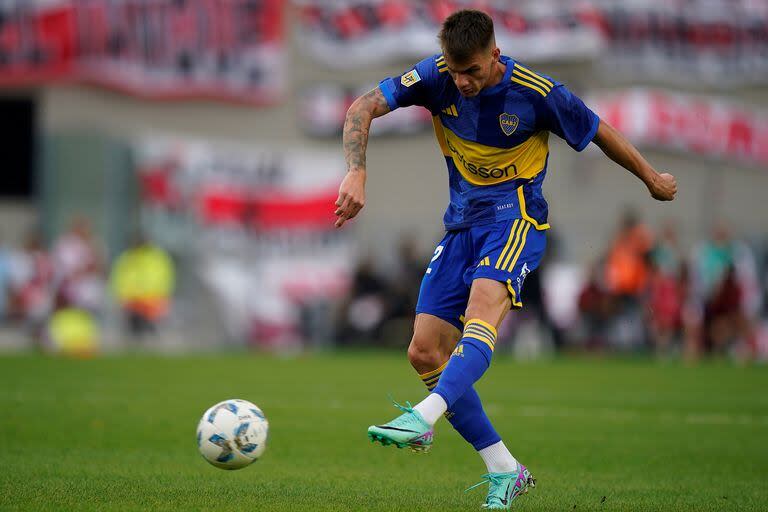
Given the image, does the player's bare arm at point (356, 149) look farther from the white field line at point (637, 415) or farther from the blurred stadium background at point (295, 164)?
the blurred stadium background at point (295, 164)

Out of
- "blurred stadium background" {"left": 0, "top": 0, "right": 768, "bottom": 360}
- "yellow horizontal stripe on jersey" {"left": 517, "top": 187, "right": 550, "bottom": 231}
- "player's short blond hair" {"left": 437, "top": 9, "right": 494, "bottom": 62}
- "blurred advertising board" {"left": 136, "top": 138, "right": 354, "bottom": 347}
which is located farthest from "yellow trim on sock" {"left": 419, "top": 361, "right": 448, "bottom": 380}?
"blurred advertising board" {"left": 136, "top": 138, "right": 354, "bottom": 347}

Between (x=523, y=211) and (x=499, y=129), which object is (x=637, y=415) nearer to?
(x=523, y=211)

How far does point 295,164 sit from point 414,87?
19.2m

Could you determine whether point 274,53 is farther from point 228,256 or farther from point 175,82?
point 228,256

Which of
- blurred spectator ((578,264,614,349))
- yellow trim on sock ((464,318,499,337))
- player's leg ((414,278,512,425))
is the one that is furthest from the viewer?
blurred spectator ((578,264,614,349))

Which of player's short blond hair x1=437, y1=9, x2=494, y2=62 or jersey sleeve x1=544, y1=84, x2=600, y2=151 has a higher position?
player's short blond hair x1=437, y1=9, x2=494, y2=62

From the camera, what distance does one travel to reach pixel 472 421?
6.91 meters

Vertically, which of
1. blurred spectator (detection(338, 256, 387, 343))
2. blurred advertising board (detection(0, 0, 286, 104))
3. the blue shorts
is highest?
blurred advertising board (detection(0, 0, 286, 104))

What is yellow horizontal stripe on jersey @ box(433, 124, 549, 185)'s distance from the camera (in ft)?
22.8

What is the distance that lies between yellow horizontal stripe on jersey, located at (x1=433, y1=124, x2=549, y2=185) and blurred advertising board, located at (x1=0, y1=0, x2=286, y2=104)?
2092 cm

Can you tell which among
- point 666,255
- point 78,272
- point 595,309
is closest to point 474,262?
point 595,309

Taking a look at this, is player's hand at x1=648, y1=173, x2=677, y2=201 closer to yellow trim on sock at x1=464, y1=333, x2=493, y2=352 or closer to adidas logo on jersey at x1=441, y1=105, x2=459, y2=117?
adidas logo on jersey at x1=441, y1=105, x2=459, y2=117

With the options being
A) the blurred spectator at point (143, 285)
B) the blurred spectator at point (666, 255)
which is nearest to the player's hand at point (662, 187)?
the blurred spectator at point (666, 255)

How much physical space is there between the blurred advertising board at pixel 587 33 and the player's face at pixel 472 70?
19.5 meters
